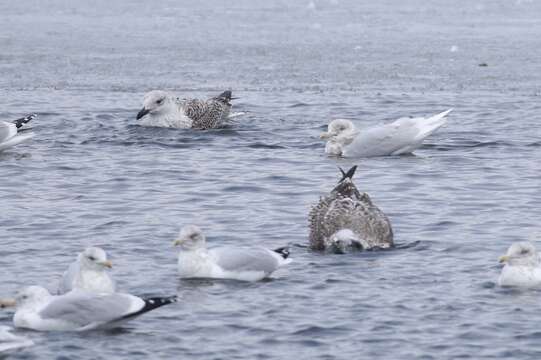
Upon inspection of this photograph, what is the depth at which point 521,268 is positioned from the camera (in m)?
10.5

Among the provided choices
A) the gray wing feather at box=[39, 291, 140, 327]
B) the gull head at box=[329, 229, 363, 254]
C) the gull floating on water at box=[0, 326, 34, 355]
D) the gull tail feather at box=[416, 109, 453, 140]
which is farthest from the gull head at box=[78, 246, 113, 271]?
the gull tail feather at box=[416, 109, 453, 140]

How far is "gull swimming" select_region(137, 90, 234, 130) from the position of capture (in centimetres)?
1945

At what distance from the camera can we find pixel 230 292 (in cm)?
1057

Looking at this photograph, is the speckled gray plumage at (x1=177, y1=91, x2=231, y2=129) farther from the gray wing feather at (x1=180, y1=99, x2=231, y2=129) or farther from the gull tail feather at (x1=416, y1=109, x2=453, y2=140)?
the gull tail feather at (x1=416, y1=109, x2=453, y2=140)

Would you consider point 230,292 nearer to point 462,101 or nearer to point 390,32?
point 462,101

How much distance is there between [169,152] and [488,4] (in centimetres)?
2383

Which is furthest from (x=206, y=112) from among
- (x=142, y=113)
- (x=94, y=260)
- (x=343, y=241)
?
(x=94, y=260)

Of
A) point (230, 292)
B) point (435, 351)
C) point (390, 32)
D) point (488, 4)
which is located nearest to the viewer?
point (435, 351)

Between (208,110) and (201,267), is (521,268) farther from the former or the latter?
(208,110)

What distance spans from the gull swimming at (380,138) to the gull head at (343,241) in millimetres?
5490

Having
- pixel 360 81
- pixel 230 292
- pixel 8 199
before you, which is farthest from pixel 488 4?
pixel 230 292

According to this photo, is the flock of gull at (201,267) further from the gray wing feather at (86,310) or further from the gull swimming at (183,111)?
the gull swimming at (183,111)

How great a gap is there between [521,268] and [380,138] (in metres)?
6.89

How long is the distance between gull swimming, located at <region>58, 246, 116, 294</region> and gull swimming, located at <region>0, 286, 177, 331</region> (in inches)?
23.1
